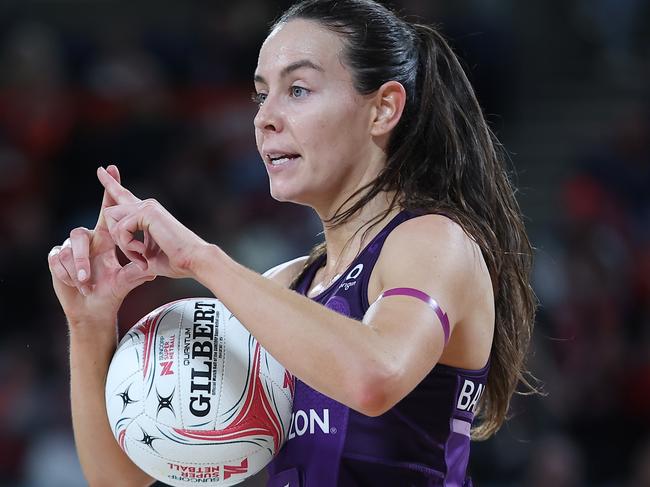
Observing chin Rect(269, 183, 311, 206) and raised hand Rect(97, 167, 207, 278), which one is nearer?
raised hand Rect(97, 167, 207, 278)

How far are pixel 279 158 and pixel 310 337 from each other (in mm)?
723

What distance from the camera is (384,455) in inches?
99.3

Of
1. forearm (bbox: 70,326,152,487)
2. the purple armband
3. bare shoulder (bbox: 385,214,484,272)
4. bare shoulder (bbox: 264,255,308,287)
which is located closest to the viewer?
the purple armband

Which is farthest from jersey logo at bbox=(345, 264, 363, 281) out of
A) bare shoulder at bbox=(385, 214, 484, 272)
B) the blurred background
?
the blurred background

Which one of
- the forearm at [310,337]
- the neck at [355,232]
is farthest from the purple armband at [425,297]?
the neck at [355,232]

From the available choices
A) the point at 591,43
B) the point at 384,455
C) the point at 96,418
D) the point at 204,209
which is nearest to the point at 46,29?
the point at 204,209

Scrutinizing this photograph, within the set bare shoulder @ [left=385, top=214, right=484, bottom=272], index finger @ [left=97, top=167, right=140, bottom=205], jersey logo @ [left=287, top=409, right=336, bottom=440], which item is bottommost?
jersey logo @ [left=287, top=409, right=336, bottom=440]

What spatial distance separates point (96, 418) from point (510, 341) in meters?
1.16

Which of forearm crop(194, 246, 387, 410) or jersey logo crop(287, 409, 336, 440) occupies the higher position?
forearm crop(194, 246, 387, 410)

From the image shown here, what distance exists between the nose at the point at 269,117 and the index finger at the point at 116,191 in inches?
16.0

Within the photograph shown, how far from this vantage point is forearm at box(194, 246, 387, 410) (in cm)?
221

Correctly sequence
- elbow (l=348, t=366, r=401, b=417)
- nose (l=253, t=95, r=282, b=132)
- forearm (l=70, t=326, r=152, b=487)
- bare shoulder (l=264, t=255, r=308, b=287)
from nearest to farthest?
elbow (l=348, t=366, r=401, b=417) < nose (l=253, t=95, r=282, b=132) < forearm (l=70, t=326, r=152, b=487) < bare shoulder (l=264, t=255, r=308, b=287)

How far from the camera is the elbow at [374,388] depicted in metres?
2.21

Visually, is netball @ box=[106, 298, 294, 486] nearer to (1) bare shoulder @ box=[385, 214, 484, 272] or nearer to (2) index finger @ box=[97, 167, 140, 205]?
(2) index finger @ box=[97, 167, 140, 205]
